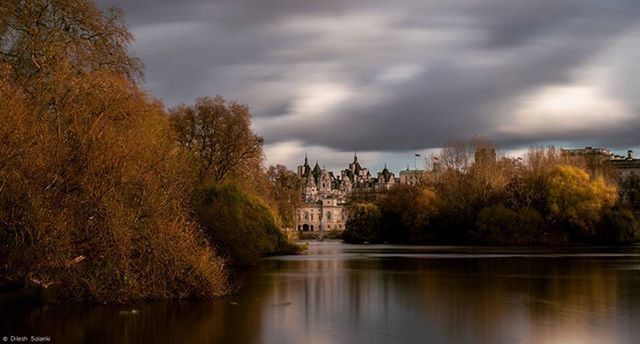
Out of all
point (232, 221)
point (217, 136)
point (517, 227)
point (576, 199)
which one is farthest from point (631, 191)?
point (232, 221)

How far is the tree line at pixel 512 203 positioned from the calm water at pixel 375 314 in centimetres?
4364

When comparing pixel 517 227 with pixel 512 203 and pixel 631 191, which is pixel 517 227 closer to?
pixel 512 203

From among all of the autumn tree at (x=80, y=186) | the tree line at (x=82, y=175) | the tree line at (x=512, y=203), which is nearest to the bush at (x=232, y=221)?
the tree line at (x=82, y=175)

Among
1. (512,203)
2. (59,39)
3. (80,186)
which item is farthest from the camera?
(512,203)

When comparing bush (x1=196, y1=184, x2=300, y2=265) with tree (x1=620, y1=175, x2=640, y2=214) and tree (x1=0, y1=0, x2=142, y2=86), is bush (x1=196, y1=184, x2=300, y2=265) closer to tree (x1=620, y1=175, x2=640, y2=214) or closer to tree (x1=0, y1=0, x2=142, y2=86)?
tree (x1=0, y1=0, x2=142, y2=86)

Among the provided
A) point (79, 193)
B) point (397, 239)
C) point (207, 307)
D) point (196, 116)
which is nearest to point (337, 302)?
point (207, 307)

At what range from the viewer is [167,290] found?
2264cm

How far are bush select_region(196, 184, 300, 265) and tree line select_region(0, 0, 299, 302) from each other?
10.6 metres

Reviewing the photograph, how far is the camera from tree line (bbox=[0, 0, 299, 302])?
763 inches

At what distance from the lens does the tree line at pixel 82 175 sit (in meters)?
19.4

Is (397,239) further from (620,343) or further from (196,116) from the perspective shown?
(620,343)

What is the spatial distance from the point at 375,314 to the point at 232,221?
18.0 meters

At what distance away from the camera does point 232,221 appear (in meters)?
38.0

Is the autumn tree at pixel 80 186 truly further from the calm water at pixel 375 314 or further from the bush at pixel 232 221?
the bush at pixel 232 221
